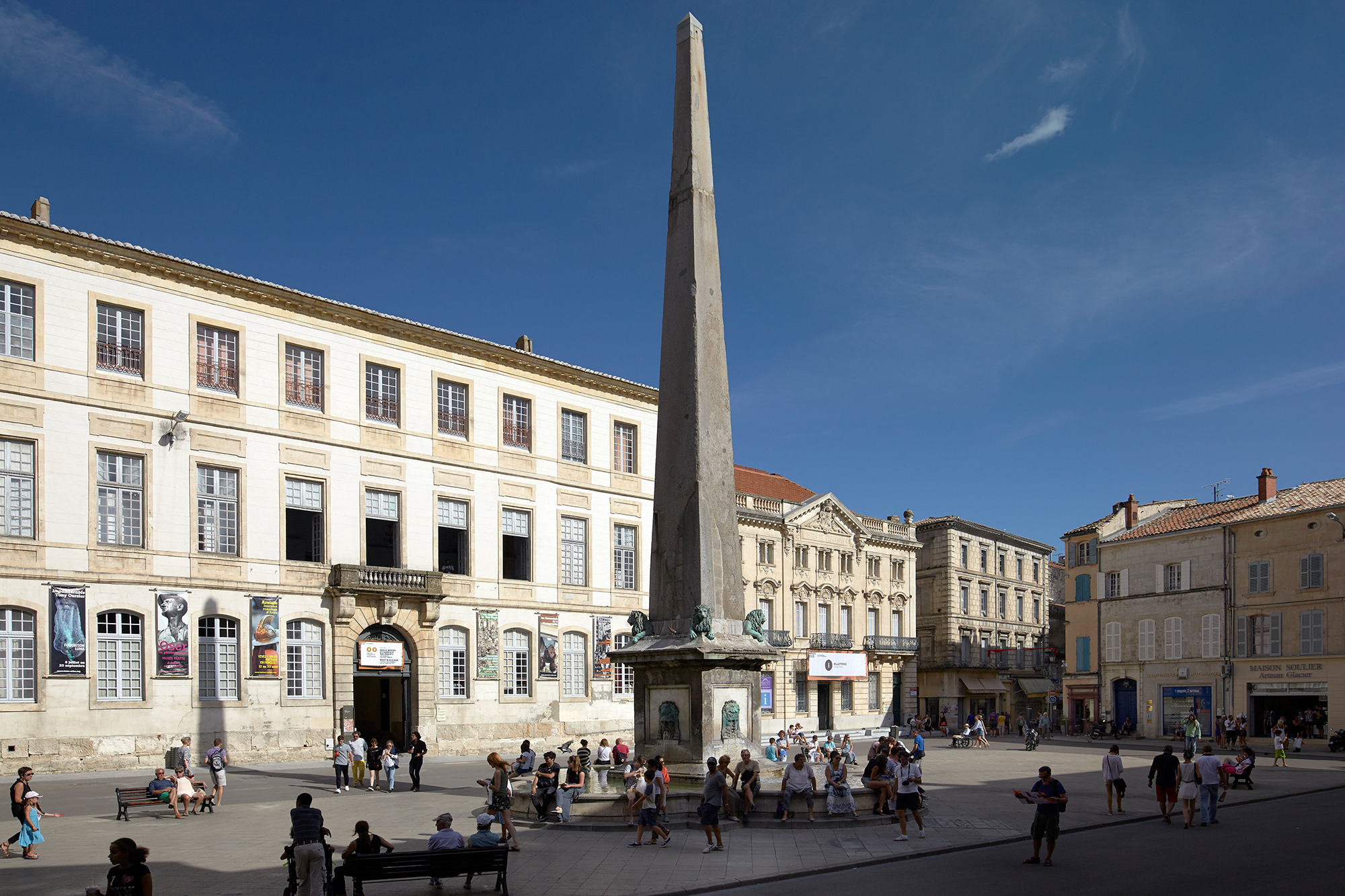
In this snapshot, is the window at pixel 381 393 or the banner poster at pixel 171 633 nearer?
the banner poster at pixel 171 633

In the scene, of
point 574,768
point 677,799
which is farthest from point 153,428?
point 677,799

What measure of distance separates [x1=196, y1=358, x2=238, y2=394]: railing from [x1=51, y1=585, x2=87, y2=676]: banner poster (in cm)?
629

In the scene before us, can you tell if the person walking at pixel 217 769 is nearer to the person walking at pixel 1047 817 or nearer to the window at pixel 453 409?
the person walking at pixel 1047 817

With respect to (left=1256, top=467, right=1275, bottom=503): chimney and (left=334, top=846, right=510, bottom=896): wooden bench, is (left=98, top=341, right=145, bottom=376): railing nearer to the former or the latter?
(left=334, top=846, right=510, bottom=896): wooden bench

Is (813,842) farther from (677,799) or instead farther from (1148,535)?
(1148,535)

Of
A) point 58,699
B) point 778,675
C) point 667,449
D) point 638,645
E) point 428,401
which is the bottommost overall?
point 778,675

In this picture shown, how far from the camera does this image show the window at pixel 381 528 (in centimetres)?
3447

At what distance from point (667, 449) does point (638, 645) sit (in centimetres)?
305

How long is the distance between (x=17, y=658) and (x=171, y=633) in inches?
137

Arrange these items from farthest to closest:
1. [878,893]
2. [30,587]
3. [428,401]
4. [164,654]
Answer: [428,401]
[164,654]
[30,587]
[878,893]

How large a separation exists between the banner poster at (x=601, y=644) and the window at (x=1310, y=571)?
24.5 m

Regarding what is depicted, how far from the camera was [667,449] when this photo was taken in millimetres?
18141

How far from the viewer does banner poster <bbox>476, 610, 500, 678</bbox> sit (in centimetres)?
3622

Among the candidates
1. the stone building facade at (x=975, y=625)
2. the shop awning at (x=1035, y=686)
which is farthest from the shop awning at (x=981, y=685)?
the shop awning at (x=1035, y=686)
